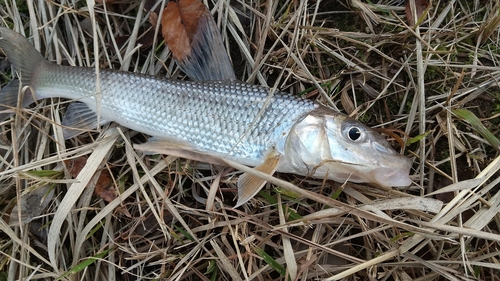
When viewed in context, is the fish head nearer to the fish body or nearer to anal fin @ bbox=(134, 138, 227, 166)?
the fish body

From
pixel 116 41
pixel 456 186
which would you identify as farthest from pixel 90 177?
pixel 456 186

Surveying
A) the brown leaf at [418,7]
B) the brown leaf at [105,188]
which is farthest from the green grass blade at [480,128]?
the brown leaf at [105,188]

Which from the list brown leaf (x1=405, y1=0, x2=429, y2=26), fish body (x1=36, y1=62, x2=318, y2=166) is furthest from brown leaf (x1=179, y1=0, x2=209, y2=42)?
brown leaf (x1=405, y1=0, x2=429, y2=26)

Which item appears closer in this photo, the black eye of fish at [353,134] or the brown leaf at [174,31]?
the black eye of fish at [353,134]

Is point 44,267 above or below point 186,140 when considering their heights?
below

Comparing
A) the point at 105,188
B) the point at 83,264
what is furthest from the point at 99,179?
the point at 83,264

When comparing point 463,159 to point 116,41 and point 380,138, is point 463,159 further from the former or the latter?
point 116,41

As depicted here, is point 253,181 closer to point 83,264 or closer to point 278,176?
point 278,176

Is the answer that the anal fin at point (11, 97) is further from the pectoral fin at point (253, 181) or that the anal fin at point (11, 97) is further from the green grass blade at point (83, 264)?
the pectoral fin at point (253, 181)

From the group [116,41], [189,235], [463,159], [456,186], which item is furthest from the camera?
[116,41]
